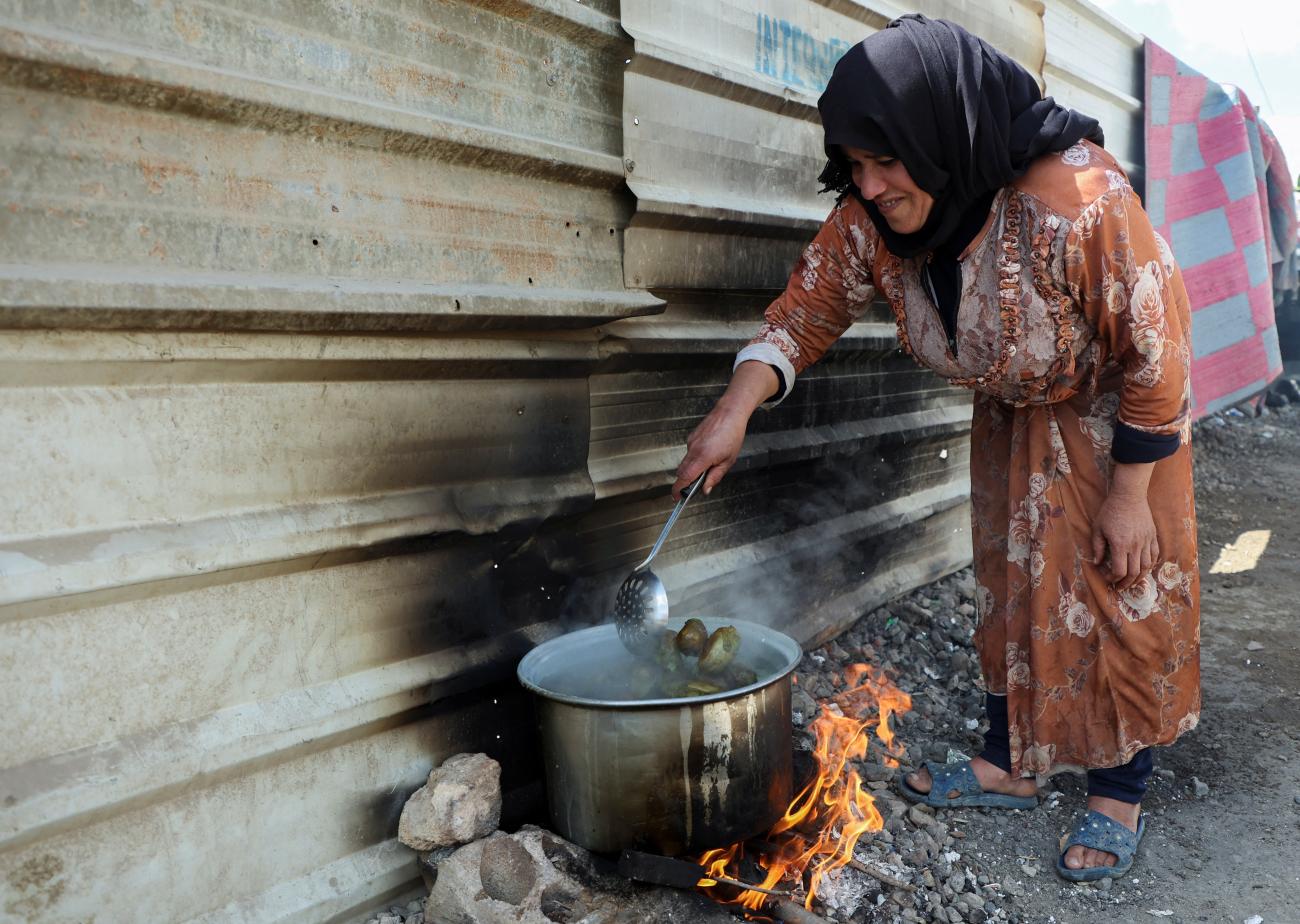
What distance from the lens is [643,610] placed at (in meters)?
2.50

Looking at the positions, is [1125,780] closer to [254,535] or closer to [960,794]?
[960,794]

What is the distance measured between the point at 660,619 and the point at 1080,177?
144cm

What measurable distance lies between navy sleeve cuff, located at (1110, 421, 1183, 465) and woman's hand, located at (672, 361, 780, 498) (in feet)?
2.89

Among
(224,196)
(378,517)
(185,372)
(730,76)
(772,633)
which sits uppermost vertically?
(730,76)

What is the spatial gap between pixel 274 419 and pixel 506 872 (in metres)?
1.08

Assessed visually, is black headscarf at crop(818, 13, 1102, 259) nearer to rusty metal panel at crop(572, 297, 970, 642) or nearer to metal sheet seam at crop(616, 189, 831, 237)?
metal sheet seam at crop(616, 189, 831, 237)

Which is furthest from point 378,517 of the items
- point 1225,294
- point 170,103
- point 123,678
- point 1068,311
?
point 1225,294

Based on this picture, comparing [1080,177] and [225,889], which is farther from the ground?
[1080,177]

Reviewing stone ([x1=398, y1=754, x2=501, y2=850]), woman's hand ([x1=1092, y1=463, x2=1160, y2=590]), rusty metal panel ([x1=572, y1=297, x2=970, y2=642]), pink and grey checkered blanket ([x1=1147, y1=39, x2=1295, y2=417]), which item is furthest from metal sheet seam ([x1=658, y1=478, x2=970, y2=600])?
pink and grey checkered blanket ([x1=1147, y1=39, x2=1295, y2=417])

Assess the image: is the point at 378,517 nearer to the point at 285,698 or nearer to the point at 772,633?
the point at 285,698

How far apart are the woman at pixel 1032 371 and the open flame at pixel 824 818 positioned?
9.9 inches

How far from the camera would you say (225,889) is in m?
2.02

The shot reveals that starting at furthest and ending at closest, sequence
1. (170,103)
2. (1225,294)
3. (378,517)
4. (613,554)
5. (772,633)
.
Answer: (1225,294) < (613,554) < (772,633) < (378,517) < (170,103)

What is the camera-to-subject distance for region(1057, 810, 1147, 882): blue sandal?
2.61 m
